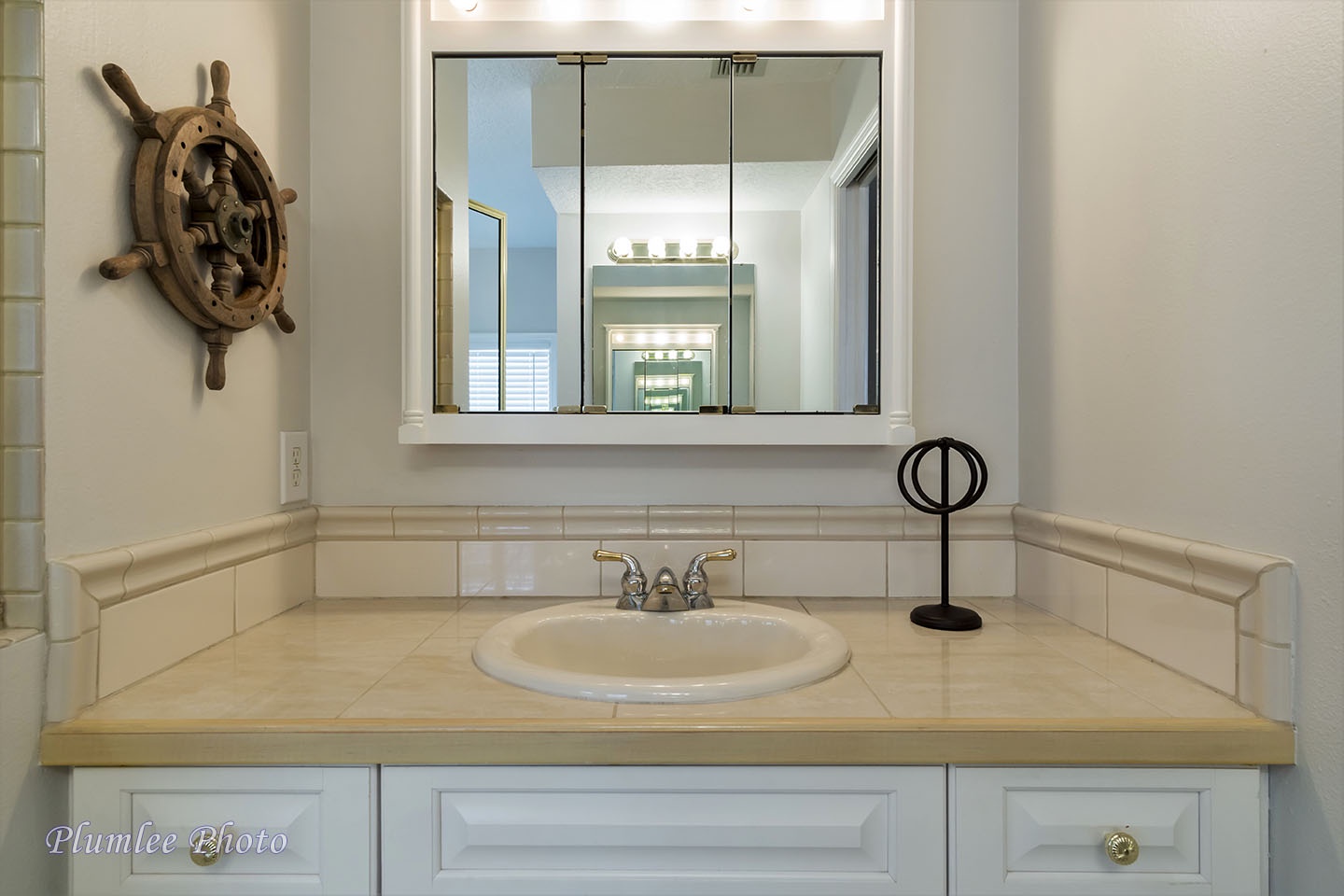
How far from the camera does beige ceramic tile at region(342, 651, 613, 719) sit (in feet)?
2.59

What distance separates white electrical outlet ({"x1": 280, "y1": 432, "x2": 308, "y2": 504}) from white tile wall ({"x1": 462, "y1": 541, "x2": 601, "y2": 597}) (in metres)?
0.29

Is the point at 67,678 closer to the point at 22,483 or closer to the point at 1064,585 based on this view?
the point at 22,483

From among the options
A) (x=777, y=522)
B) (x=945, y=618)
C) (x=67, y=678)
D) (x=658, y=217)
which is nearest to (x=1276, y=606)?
(x=945, y=618)

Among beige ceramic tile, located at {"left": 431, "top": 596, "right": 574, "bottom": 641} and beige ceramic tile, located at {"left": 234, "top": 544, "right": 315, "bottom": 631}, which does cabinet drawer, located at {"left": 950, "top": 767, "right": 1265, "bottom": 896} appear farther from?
beige ceramic tile, located at {"left": 234, "top": 544, "right": 315, "bottom": 631}

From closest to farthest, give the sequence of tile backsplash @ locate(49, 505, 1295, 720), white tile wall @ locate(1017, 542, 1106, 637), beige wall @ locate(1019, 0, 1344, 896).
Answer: beige wall @ locate(1019, 0, 1344, 896), tile backsplash @ locate(49, 505, 1295, 720), white tile wall @ locate(1017, 542, 1106, 637)

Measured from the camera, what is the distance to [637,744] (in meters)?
0.76

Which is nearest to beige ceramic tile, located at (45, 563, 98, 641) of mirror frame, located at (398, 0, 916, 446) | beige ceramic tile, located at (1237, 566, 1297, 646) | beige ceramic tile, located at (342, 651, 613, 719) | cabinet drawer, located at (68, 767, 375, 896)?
cabinet drawer, located at (68, 767, 375, 896)

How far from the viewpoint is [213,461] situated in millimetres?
1055

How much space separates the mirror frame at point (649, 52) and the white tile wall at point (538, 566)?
188 millimetres

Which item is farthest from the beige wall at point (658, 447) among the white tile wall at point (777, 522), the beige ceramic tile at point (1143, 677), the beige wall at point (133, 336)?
the beige ceramic tile at point (1143, 677)

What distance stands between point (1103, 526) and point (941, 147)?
2.32ft

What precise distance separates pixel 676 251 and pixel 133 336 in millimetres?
768

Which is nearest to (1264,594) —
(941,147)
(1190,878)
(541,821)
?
(1190,878)

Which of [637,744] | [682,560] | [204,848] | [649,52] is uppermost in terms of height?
[649,52]
